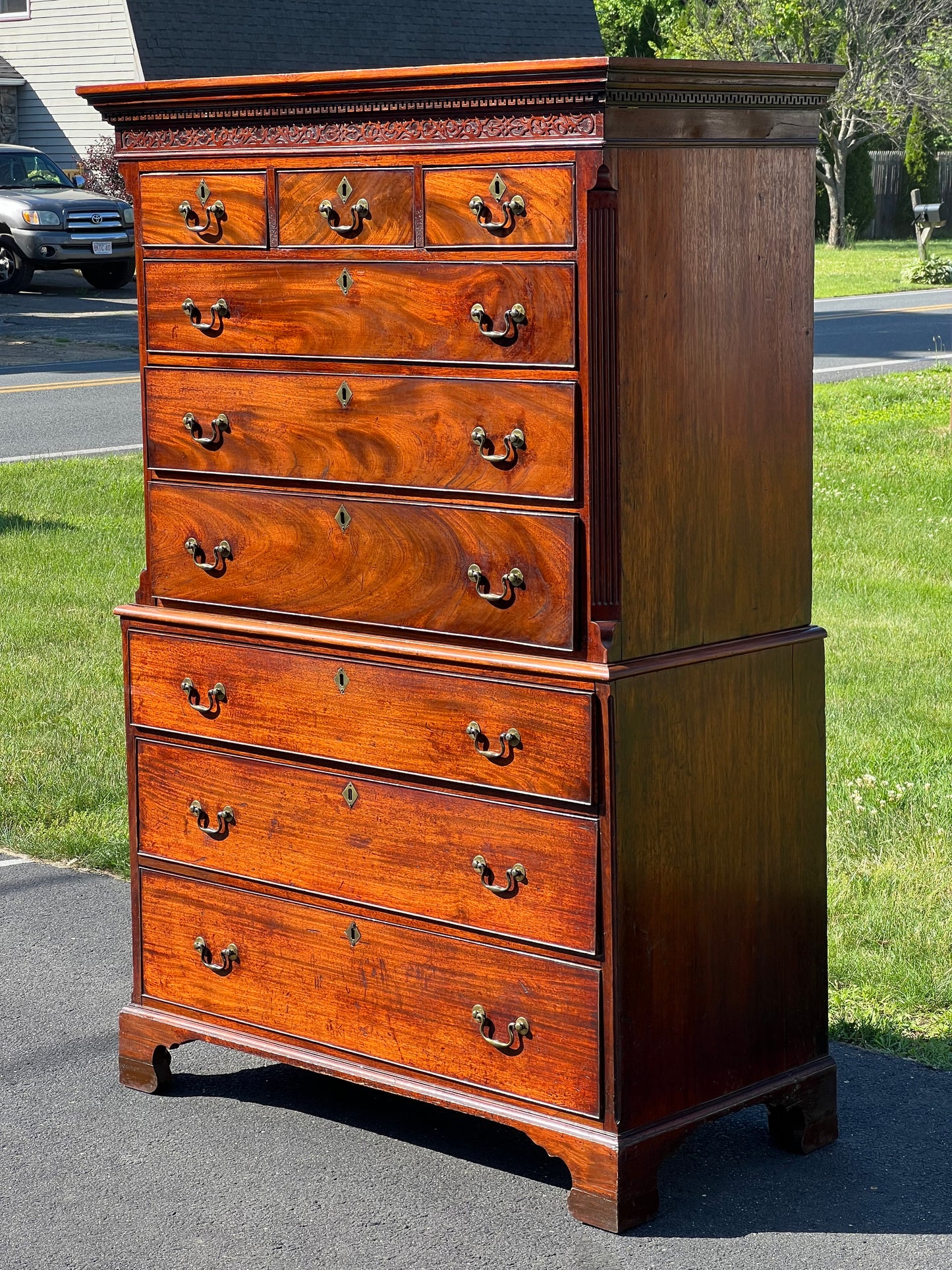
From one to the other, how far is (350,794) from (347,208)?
1.15 metres

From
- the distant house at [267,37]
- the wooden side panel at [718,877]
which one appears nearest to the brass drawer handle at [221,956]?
the wooden side panel at [718,877]

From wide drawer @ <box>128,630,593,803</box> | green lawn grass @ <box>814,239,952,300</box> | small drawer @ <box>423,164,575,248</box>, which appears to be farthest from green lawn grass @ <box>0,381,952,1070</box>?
green lawn grass @ <box>814,239,952,300</box>

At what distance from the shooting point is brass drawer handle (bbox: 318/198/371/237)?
341 centimetres

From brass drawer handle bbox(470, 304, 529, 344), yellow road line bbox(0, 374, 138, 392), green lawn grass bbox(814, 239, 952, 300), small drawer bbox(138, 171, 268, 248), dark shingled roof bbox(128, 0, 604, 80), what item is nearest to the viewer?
brass drawer handle bbox(470, 304, 529, 344)

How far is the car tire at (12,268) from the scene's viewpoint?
24406 millimetres

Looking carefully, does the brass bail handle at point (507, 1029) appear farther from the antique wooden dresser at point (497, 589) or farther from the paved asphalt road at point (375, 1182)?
the paved asphalt road at point (375, 1182)

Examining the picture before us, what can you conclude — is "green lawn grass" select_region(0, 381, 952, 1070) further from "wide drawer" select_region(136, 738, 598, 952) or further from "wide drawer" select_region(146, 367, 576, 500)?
"wide drawer" select_region(146, 367, 576, 500)

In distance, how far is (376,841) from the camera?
11.7ft

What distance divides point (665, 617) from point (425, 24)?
9715mm

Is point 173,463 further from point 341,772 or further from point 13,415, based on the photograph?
point 13,415

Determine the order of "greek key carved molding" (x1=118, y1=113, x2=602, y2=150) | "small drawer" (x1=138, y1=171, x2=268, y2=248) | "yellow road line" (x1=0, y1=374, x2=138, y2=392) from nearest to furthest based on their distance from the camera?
"greek key carved molding" (x1=118, y1=113, x2=602, y2=150) < "small drawer" (x1=138, y1=171, x2=268, y2=248) < "yellow road line" (x1=0, y1=374, x2=138, y2=392)

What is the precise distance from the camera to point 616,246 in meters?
3.15

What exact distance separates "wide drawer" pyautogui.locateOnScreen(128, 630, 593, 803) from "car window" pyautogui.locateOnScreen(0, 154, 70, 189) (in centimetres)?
2267

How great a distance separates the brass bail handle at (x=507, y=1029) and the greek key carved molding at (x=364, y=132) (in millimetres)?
1618
